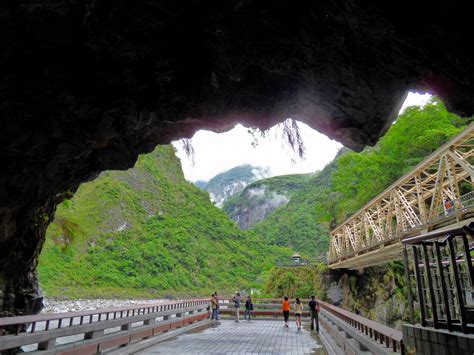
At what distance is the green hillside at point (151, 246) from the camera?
48.3m

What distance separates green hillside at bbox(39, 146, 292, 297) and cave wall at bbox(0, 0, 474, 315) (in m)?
35.3

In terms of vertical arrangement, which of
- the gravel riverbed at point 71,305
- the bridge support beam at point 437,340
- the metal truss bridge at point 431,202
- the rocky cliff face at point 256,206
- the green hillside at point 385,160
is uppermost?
the rocky cliff face at point 256,206

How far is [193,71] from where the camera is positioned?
22.0 feet

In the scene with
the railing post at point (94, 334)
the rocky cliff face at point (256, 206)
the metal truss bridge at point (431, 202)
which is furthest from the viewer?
the rocky cliff face at point (256, 206)

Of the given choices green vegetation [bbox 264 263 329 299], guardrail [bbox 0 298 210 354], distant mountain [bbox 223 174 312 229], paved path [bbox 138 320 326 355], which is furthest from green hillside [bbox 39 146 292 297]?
distant mountain [bbox 223 174 312 229]

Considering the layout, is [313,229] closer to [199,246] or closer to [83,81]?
[199,246]

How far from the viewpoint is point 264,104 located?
25.2 ft

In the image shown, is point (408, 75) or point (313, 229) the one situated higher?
point (313, 229)

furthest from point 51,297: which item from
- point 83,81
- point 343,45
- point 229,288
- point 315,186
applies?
point 315,186

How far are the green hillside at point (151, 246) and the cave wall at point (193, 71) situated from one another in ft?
116

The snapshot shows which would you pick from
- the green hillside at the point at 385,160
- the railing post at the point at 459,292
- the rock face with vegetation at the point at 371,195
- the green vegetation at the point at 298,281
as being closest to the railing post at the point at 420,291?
the railing post at the point at 459,292

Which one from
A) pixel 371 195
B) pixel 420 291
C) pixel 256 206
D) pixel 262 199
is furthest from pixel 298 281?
pixel 262 199

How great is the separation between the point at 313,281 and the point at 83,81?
27.4 metres

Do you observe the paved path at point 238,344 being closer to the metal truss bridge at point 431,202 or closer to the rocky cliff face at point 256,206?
the metal truss bridge at point 431,202
